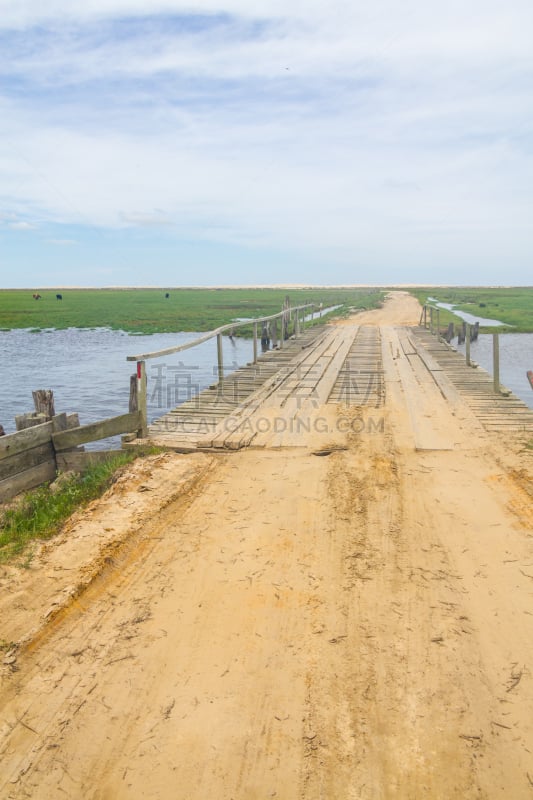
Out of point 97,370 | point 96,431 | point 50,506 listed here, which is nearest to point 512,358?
point 97,370

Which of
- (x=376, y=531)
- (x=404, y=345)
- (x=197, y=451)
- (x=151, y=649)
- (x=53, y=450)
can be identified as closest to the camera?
(x=151, y=649)

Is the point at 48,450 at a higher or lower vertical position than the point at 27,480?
higher

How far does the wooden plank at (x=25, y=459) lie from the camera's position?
723 centimetres

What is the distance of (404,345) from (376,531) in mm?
14180

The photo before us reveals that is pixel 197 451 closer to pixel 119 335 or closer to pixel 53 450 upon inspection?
pixel 53 450

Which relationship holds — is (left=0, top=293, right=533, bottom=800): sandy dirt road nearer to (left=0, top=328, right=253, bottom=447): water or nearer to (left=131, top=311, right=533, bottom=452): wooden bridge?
(left=131, top=311, right=533, bottom=452): wooden bridge

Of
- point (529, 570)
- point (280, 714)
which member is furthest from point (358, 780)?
point (529, 570)

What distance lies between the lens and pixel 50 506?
6.59 metres

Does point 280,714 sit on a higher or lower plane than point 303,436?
lower

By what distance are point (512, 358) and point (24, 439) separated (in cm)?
1992

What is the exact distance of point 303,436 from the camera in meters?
7.38

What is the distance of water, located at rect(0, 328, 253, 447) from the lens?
1561cm

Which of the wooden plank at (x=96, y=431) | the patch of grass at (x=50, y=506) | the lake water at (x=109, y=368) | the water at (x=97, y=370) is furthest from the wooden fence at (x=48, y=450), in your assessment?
the lake water at (x=109, y=368)

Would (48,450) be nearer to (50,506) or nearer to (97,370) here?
(50,506)
